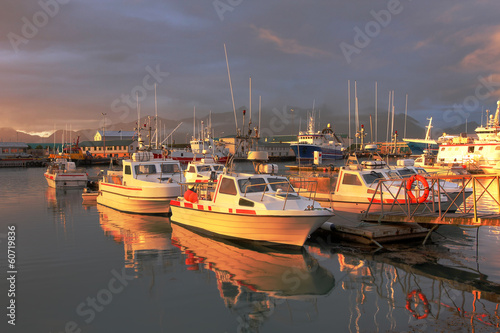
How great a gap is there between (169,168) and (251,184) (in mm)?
8679

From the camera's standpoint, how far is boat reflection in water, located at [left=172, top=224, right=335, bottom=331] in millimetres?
8125

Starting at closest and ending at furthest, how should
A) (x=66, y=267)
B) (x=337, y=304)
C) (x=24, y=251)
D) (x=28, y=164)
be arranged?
(x=337, y=304) → (x=66, y=267) → (x=24, y=251) → (x=28, y=164)

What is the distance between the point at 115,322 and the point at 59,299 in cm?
209

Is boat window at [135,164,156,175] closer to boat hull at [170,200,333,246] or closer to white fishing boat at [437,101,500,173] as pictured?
boat hull at [170,200,333,246]

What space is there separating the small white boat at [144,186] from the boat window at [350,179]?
815 centimetres

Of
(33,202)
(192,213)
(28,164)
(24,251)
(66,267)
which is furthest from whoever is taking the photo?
(28,164)

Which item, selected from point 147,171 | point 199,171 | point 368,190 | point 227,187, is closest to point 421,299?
point 227,187

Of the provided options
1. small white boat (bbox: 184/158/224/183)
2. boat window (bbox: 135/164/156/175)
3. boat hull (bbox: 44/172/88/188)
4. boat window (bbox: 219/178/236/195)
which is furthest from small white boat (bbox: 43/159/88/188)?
boat window (bbox: 219/178/236/195)

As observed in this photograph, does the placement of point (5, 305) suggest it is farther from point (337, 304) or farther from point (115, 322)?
point (337, 304)

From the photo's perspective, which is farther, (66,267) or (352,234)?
(352,234)

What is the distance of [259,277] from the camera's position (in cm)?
1000

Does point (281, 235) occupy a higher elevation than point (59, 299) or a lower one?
higher

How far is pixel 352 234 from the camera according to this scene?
1341cm

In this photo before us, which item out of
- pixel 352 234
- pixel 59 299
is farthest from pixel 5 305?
pixel 352 234
